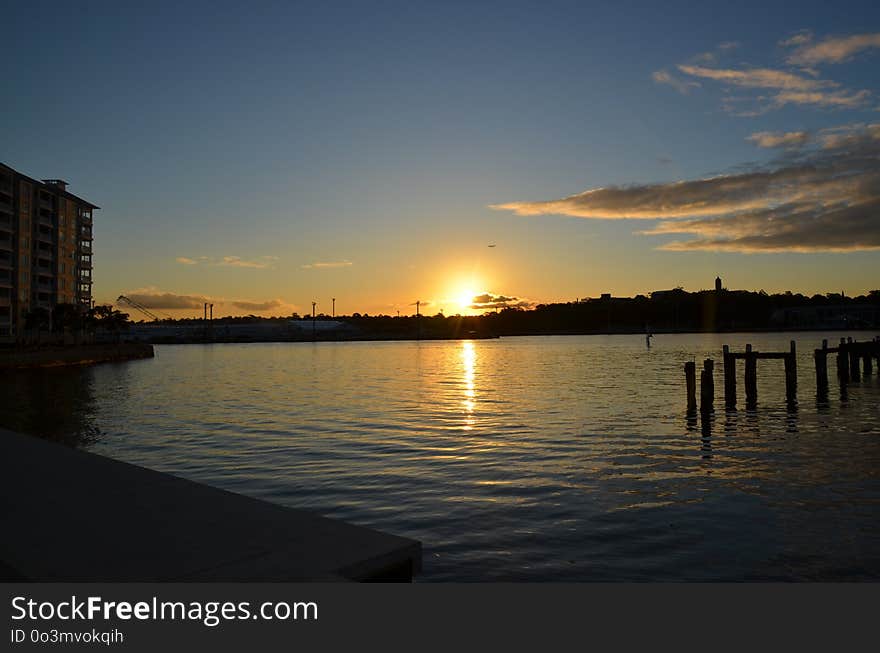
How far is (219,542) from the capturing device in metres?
8.15

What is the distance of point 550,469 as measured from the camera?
1852cm

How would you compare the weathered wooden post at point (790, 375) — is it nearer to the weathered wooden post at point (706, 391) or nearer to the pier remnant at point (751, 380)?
the pier remnant at point (751, 380)

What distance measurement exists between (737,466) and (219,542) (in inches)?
600

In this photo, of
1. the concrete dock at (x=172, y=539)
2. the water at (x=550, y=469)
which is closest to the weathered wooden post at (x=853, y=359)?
the water at (x=550, y=469)

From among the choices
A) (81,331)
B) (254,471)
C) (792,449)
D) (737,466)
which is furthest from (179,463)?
(81,331)

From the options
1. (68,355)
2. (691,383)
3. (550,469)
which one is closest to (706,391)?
(691,383)

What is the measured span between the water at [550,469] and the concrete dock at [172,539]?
7.53 feet

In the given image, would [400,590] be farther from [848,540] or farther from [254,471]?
[254,471]

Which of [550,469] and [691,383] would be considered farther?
[691,383]

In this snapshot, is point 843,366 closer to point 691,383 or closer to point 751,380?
point 751,380

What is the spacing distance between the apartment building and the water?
2773 inches

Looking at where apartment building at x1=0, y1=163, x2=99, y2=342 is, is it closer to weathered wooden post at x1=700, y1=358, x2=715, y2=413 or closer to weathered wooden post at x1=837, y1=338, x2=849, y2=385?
weathered wooden post at x1=700, y1=358, x2=715, y2=413

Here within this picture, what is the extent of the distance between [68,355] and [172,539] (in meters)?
85.3

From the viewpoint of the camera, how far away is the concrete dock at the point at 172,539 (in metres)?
7.11
